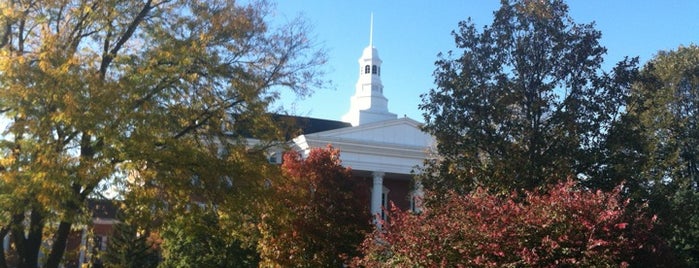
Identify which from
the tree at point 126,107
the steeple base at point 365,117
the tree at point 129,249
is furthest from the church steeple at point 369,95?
the tree at point 126,107

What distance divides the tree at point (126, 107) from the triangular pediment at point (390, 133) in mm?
22600

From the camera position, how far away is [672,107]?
2547 centimetres

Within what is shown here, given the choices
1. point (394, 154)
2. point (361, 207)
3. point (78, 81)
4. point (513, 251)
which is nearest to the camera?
point (513, 251)

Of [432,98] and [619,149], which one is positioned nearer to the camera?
[619,149]

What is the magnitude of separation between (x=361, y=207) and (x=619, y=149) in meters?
7.83

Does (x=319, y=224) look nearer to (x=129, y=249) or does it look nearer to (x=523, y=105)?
(x=523, y=105)

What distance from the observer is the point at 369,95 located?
174 feet

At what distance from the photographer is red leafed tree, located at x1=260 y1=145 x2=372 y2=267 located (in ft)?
59.1

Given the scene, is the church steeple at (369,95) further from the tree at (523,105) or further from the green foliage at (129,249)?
the tree at (523,105)

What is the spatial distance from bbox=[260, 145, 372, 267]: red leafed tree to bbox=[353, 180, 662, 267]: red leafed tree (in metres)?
6.68

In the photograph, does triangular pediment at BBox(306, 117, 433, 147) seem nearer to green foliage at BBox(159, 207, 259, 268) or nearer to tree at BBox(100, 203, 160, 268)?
tree at BBox(100, 203, 160, 268)

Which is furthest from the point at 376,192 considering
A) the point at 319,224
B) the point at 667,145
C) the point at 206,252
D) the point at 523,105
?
the point at 523,105

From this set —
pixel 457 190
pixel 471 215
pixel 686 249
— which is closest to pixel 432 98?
pixel 457 190

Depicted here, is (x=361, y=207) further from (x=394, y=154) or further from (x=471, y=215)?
(x=394, y=154)
